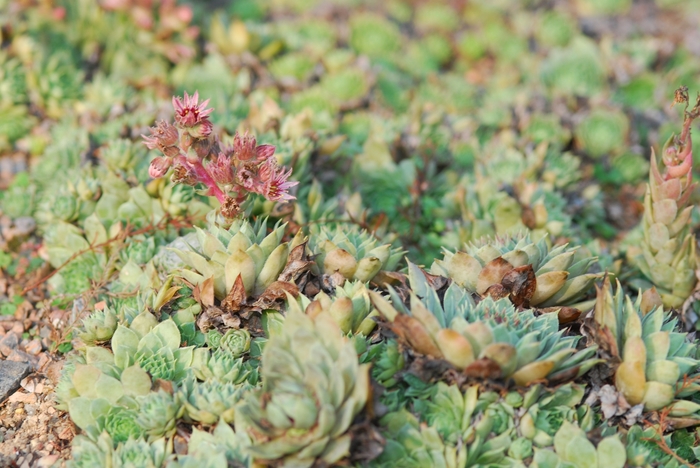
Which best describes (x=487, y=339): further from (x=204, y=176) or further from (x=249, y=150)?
(x=204, y=176)

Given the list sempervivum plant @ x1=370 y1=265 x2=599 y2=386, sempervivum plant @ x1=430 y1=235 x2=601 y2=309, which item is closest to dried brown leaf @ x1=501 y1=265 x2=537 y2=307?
sempervivum plant @ x1=430 y1=235 x2=601 y2=309

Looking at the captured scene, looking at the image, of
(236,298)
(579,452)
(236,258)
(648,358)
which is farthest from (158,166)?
(648,358)

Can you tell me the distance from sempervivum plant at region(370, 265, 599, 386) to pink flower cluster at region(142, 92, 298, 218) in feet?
2.32

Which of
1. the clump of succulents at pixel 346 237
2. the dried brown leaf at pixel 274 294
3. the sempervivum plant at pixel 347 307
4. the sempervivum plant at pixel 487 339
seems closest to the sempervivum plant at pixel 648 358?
the clump of succulents at pixel 346 237

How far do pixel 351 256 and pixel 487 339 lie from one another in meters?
0.73

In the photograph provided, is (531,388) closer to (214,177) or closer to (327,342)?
(327,342)

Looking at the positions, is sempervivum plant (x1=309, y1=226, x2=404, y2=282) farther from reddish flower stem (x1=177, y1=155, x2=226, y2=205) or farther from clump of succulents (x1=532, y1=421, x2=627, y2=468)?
clump of succulents (x1=532, y1=421, x2=627, y2=468)

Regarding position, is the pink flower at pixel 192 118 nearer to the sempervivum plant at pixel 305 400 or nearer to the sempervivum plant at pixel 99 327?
the sempervivum plant at pixel 99 327

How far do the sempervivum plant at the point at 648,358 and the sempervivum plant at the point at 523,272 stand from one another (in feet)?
0.69

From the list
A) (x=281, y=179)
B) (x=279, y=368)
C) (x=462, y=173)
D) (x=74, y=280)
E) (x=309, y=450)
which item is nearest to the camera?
(x=309, y=450)

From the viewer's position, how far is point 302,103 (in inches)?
177

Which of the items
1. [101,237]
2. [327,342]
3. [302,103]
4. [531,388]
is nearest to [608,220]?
[302,103]

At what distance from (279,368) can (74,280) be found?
1.55 metres

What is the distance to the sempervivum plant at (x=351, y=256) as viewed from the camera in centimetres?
274
